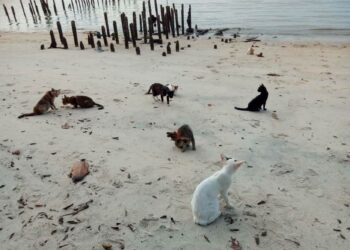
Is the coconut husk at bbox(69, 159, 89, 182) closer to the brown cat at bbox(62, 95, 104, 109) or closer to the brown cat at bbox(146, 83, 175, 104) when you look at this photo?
the brown cat at bbox(62, 95, 104, 109)

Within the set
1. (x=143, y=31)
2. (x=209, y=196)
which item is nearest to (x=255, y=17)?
(x=143, y=31)

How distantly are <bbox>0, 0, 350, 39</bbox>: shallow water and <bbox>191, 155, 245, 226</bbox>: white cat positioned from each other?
22.3 metres

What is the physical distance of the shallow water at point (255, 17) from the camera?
27172 mm

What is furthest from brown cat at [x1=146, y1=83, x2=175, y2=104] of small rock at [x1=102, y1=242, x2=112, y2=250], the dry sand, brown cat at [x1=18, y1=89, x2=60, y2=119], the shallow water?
the shallow water

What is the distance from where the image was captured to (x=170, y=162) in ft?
23.1

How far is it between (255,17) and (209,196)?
A: 2973 centimetres

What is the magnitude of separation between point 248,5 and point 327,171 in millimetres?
35563

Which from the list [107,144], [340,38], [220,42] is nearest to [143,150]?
[107,144]

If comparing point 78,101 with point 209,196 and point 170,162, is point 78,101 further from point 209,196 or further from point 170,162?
point 209,196

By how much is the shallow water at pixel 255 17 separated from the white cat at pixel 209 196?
2229cm

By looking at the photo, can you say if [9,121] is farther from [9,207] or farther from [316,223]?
[316,223]

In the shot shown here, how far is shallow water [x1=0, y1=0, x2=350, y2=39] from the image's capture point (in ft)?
89.1

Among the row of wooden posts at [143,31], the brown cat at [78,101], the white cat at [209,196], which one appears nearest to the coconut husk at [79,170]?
the white cat at [209,196]

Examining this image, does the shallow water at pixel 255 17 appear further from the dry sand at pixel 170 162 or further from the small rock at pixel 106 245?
the small rock at pixel 106 245
